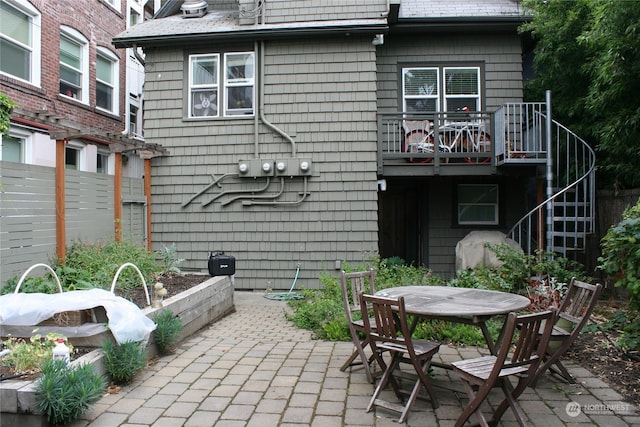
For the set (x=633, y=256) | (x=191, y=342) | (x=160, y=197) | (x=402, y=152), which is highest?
(x=402, y=152)

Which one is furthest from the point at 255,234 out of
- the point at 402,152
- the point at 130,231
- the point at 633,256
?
the point at 633,256

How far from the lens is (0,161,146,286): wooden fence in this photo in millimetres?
5820

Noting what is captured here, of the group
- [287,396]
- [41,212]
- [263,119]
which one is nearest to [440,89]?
[263,119]

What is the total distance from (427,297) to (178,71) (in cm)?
742

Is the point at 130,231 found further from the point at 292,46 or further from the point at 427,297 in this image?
the point at 427,297

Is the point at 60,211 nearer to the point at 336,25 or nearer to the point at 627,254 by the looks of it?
the point at 336,25

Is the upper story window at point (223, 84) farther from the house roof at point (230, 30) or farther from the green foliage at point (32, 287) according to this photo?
the green foliage at point (32, 287)

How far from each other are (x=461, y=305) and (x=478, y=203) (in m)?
6.52

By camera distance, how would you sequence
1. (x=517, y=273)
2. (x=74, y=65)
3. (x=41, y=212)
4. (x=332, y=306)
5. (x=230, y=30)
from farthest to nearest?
(x=74, y=65) < (x=230, y=30) < (x=517, y=273) < (x=41, y=212) < (x=332, y=306)

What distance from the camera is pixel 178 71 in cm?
933

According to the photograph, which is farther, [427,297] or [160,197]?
[160,197]

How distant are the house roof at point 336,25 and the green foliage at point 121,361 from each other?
683 cm

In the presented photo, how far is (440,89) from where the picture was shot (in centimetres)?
957

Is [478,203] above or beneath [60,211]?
above
